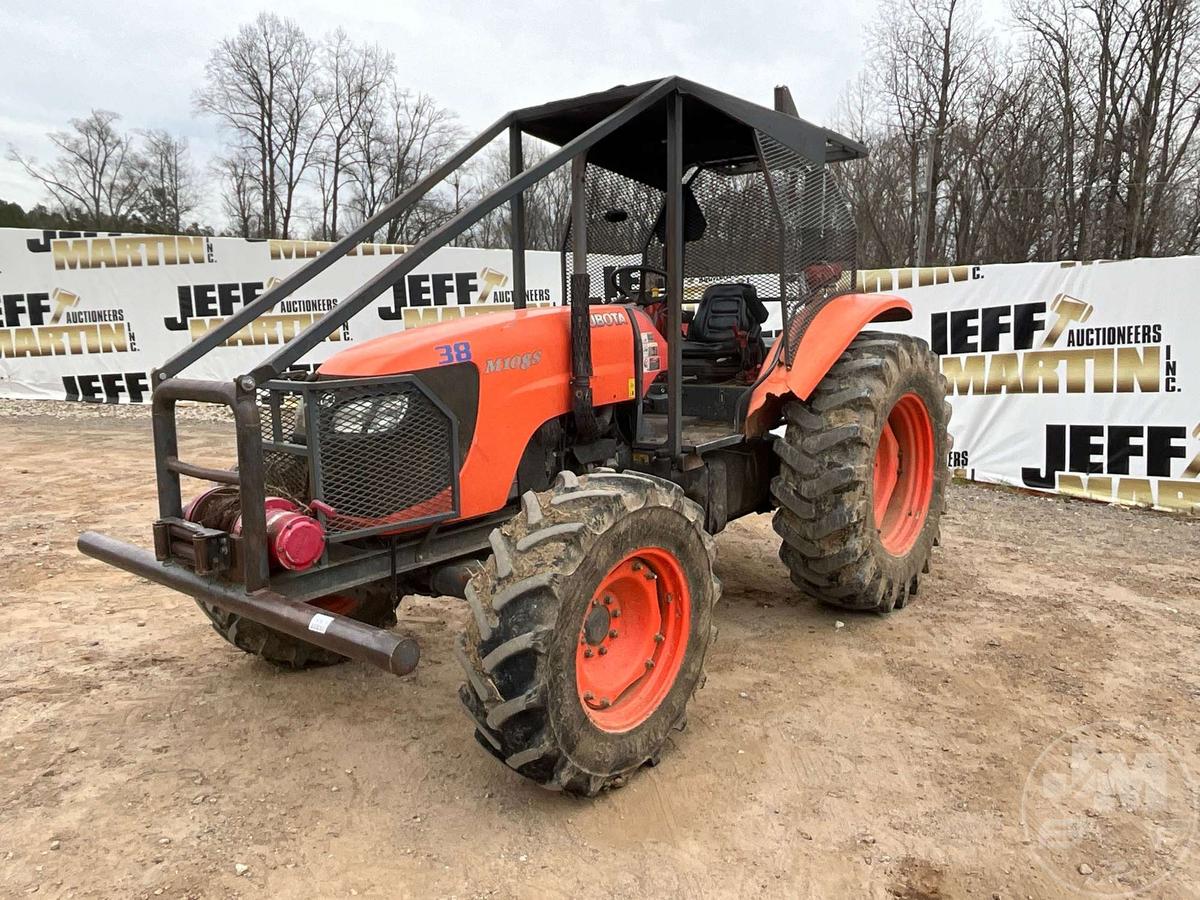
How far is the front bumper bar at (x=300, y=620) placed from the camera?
2.32 m

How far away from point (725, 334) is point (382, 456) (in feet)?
7.56

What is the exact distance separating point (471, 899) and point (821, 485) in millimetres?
2389

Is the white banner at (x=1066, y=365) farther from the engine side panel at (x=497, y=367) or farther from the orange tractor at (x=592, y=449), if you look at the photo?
the engine side panel at (x=497, y=367)

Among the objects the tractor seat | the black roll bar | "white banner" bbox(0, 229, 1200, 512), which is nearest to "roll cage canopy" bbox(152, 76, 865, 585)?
the black roll bar

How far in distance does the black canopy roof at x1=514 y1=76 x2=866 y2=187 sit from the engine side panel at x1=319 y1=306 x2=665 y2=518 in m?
0.91

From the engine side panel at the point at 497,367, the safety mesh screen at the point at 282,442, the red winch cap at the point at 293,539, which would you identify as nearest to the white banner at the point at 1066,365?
the engine side panel at the point at 497,367

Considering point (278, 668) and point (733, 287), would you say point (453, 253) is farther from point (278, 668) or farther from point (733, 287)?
point (278, 668)

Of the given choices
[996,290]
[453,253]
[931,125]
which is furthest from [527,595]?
[931,125]

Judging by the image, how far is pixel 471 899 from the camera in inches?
92.7

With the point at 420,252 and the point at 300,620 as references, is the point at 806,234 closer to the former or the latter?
the point at 420,252

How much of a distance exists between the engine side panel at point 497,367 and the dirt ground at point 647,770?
1.04m

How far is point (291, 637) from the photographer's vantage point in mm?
3537

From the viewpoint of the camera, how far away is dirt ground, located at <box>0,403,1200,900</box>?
248cm

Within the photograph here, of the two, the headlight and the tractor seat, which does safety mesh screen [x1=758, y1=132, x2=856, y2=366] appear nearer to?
the tractor seat
